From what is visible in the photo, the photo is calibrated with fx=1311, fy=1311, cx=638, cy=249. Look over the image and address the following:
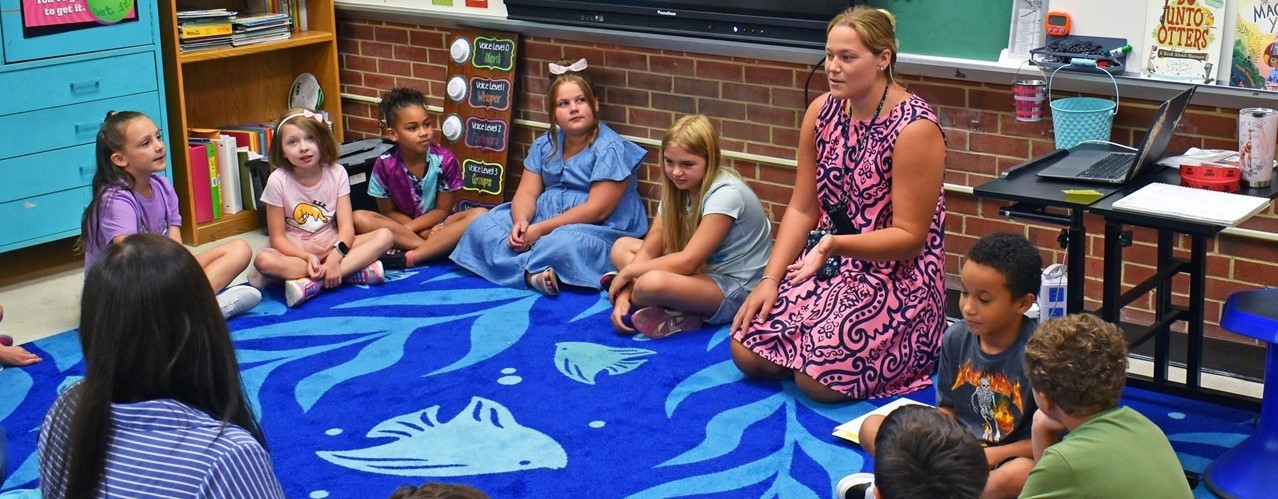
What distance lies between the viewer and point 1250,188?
3.05 m

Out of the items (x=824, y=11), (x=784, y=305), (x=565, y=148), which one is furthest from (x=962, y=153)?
(x=565, y=148)

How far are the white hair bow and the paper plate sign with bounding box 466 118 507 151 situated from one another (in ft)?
1.33

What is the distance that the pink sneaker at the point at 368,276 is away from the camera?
14.6 ft

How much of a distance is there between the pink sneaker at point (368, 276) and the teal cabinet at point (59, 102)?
1.01m

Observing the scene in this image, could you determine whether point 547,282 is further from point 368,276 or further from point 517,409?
point 517,409

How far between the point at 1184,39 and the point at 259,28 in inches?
134

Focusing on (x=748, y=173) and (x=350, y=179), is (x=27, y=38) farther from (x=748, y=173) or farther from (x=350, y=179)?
(x=748, y=173)

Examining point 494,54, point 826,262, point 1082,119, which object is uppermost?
point 494,54

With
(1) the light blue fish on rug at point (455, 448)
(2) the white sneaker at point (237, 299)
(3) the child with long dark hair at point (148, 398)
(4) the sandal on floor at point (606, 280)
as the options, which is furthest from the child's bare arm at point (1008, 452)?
(2) the white sneaker at point (237, 299)

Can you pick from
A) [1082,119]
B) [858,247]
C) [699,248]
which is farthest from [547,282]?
[1082,119]

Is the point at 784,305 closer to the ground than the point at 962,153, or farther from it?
closer to the ground

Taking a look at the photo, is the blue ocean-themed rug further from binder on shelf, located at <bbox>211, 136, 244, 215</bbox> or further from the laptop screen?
binder on shelf, located at <bbox>211, 136, 244, 215</bbox>

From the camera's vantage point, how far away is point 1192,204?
284 cm

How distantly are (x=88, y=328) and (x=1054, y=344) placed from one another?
4.98ft
